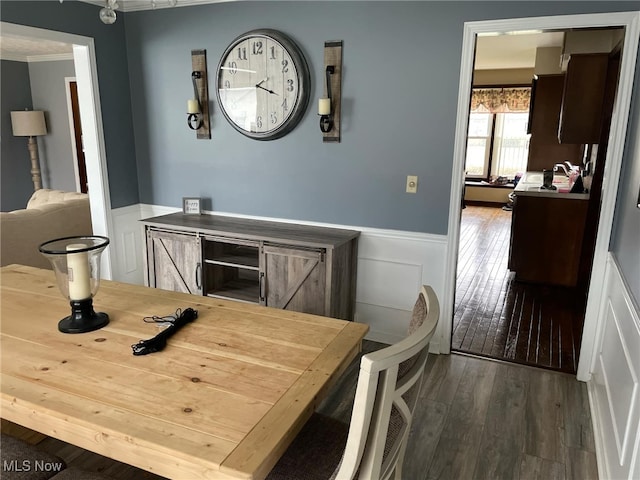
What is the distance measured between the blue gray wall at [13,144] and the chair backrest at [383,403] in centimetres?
667

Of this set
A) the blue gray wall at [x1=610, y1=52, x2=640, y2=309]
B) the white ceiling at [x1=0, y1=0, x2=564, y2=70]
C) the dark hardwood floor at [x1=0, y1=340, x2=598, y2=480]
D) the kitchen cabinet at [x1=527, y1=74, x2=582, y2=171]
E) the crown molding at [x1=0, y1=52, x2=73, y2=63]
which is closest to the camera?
the blue gray wall at [x1=610, y1=52, x2=640, y2=309]

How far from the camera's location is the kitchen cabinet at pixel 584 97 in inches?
153

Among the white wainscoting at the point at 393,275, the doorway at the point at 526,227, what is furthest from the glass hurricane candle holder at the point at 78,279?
the doorway at the point at 526,227

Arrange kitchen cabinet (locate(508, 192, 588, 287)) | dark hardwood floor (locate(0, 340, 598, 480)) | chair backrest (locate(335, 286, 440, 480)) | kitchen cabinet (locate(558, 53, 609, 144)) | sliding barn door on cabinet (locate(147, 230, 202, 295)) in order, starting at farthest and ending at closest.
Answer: kitchen cabinet (locate(508, 192, 588, 287))
kitchen cabinet (locate(558, 53, 609, 144))
sliding barn door on cabinet (locate(147, 230, 202, 295))
dark hardwood floor (locate(0, 340, 598, 480))
chair backrest (locate(335, 286, 440, 480))

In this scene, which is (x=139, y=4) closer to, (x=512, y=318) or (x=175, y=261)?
(x=175, y=261)

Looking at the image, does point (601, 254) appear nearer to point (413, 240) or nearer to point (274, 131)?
point (413, 240)

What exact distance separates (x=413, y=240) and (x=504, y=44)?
13.7 ft

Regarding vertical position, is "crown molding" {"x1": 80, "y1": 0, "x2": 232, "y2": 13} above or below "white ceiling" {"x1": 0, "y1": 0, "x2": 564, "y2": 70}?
below

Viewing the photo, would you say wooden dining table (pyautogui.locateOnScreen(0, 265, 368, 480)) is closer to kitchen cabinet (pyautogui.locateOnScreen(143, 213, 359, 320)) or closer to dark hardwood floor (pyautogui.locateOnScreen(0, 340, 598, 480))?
dark hardwood floor (pyautogui.locateOnScreen(0, 340, 598, 480))

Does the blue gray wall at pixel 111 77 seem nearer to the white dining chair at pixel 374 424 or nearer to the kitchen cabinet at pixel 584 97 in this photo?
the white dining chair at pixel 374 424

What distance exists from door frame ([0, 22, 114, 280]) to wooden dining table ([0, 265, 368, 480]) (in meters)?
2.05

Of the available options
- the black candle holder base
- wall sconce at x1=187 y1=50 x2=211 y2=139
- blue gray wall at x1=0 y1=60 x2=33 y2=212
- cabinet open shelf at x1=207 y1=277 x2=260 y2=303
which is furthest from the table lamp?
the black candle holder base

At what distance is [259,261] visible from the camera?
3164 mm

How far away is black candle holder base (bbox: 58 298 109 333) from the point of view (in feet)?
5.25
